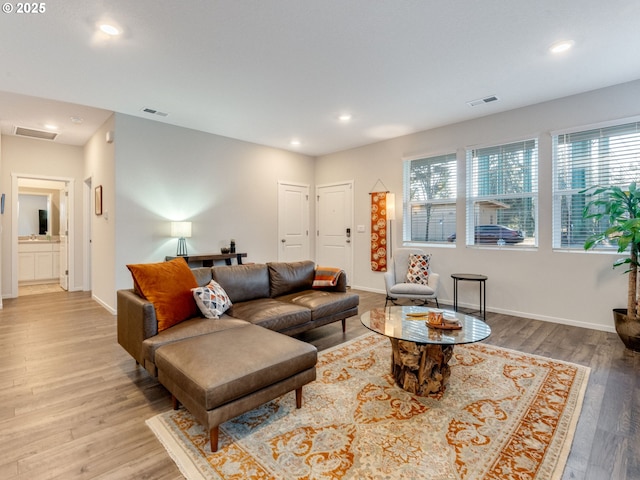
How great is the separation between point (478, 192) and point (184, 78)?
13.7 ft

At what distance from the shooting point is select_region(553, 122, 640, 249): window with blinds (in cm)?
355

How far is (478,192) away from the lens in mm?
4699

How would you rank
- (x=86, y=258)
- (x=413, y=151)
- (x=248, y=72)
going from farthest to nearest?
(x=86, y=258), (x=413, y=151), (x=248, y=72)

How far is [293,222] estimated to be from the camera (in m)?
6.58

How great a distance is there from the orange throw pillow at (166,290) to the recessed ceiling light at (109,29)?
6.25 feet

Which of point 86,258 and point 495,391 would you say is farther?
point 86,258

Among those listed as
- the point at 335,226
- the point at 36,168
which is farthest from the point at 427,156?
the point at 36,168

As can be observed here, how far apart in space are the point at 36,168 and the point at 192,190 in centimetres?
313

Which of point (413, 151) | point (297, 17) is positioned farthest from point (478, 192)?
point (297, 17)

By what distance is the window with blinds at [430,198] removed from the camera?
5004 mm

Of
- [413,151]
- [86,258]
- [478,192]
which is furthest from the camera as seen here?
[86,258]

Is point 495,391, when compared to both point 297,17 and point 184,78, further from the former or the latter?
point 184,78

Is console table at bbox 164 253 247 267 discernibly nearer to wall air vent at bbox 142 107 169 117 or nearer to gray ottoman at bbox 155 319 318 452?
wall air vent at bbox 142 107 169 117

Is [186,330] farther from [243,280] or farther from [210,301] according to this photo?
[243,280]
